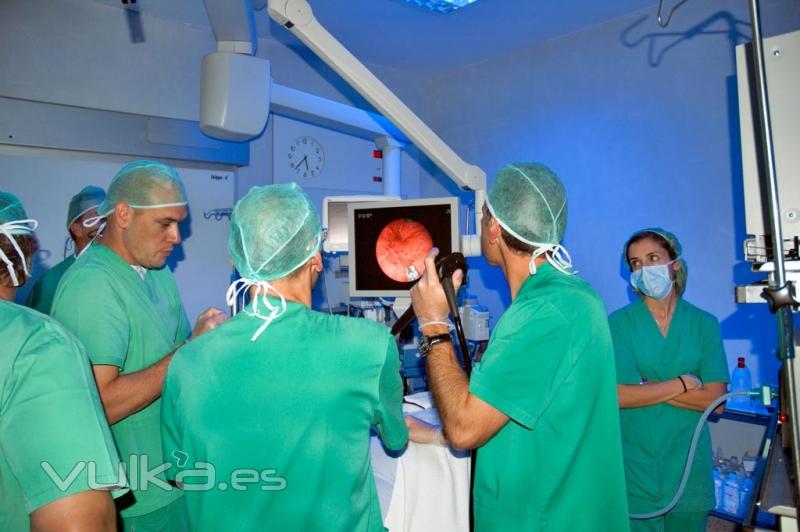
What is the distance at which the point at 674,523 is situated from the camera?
1812 millimetres

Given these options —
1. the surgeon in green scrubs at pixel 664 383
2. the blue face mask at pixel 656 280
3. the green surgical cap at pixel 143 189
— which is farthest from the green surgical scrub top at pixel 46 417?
the blue face mask at pixel 656 280

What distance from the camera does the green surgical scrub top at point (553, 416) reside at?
1.14 meters

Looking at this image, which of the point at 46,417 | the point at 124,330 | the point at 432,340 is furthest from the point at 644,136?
the point at 46,417

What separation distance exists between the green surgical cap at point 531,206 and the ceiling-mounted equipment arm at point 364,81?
792 millimetres

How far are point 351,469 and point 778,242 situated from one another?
806mm

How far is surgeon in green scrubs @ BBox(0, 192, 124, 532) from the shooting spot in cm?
85

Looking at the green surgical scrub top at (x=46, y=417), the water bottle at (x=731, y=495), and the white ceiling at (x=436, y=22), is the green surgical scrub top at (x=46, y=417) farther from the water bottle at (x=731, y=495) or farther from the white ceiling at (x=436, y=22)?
the white ceiling at (x=436, y=22)

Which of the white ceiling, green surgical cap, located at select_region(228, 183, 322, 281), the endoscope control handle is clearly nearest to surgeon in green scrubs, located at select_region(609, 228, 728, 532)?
the endoscope control handle

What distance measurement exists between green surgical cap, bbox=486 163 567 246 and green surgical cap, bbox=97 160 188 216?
95cm

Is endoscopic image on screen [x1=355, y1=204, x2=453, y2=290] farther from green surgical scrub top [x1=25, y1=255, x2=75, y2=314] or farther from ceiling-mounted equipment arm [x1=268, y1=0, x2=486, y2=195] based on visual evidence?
green surgical scrub top [x1=25, y1=255, x2=75, y2=314]

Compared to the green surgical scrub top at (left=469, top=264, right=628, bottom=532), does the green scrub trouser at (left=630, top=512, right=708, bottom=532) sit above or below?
below

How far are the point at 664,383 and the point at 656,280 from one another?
36 cm

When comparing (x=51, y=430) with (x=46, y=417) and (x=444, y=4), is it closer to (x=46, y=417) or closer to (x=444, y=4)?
(x=46, y=417)

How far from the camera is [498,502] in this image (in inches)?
48.4
